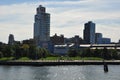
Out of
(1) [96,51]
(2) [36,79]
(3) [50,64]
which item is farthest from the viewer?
(1) [96,51]

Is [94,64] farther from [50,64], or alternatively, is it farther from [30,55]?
[30,55]

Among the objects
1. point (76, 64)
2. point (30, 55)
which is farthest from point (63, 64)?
point (30, 55)

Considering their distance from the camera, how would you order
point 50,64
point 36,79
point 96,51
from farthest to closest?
1. point 96,51
2. point 50,64
3. point 36,79

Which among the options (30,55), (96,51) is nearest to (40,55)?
(30,55)

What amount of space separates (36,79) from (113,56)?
114m

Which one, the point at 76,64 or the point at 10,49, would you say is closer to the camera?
the point at 76,64

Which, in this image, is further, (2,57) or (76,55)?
(76,55)

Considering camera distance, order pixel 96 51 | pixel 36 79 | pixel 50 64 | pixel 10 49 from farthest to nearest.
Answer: pixel 96 51
pixel 10 49
pixel 50 64
pixel 36 79

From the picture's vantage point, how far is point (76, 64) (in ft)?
464

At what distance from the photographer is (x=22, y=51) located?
168625 mm

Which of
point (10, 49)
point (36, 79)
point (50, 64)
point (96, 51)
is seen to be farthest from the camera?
point (96, 51)

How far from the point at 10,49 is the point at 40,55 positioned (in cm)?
1456

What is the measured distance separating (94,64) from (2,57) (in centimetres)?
4258

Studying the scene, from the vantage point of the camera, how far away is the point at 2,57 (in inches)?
6481
